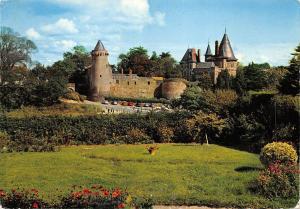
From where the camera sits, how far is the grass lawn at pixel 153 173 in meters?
12.1

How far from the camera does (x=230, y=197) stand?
12.1 meters

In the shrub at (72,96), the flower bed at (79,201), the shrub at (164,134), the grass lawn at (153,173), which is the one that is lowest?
the grass lawn at (153,173)

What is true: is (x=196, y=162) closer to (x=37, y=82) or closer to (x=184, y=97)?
(x=184, y=97)

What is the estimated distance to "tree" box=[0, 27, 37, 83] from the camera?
34.2 m

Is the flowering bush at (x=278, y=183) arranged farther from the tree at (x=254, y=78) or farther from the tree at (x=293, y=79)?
the tree at (x=254, y=78)

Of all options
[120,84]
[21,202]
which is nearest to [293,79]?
[21,202]

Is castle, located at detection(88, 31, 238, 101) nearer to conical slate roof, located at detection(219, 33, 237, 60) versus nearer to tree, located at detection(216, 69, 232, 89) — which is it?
conical slate roof, located at detection(219, 33, 237, 60)

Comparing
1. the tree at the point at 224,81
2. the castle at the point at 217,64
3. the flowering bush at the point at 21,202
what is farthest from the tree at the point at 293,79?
the castle at the point at 217,64

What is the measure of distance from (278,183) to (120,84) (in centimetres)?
3516

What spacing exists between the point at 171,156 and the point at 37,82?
18210mm

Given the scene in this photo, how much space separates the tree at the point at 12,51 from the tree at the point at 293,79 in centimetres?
1981

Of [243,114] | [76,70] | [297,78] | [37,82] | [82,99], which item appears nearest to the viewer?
[297,78]

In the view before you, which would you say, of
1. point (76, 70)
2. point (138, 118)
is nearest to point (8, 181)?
point (138, 118)

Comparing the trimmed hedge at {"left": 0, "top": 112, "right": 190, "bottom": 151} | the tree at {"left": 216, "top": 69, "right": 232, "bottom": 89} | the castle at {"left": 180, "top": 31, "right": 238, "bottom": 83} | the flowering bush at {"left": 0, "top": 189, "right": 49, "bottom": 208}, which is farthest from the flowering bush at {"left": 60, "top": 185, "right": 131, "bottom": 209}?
the castle at {"left": 180, "top": 31, "right": 238, "bottom": 83}
